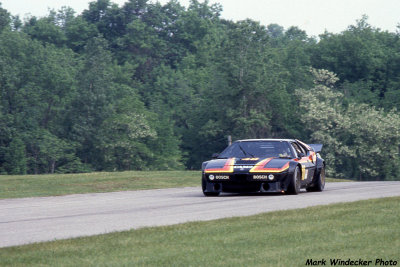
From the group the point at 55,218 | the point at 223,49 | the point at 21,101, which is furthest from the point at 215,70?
the point at 55,218

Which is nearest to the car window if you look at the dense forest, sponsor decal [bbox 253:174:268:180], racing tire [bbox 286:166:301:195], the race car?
the race car

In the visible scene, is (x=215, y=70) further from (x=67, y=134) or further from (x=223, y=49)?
(x=67, y=134)

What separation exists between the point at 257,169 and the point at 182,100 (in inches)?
2746

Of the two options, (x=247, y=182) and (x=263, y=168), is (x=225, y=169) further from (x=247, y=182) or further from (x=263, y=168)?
(x=263, y=168)

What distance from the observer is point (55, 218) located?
12117 mm

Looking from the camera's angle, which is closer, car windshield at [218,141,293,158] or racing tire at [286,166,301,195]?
racing tire at [286,166,301,195]

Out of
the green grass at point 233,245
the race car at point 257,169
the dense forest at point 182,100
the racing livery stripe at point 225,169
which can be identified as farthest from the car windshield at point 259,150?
the dense forest at point 182,100

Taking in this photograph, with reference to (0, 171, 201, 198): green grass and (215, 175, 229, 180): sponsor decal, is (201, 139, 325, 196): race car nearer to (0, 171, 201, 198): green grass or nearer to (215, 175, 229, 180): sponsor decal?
(215, 175, 229, 180): sponsor decal

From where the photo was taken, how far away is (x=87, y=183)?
2523 centimetres

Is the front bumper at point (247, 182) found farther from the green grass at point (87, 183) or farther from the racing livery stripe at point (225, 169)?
the green grass at point (87, 183)

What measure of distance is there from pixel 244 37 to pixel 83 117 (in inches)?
672

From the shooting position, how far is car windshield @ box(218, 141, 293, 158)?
58.9 ft

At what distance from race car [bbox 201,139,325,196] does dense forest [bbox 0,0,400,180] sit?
46.9 meters

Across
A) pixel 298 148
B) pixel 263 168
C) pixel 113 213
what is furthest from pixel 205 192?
pixel 113 213
